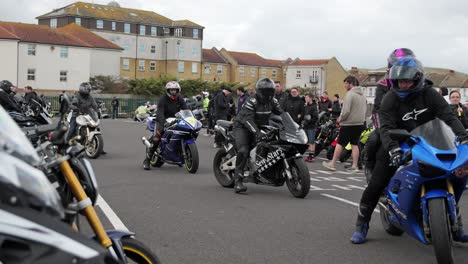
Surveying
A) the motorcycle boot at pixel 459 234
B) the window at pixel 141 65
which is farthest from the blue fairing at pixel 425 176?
the window at pixel 141 65

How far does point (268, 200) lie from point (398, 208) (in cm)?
354

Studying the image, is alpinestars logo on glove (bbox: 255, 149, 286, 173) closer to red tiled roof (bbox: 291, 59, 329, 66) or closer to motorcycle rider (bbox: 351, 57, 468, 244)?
motorcycle rider (bbox: 351, 57, 468, 244)

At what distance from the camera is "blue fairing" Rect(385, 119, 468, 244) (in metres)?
4.92

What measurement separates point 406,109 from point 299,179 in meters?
3.36

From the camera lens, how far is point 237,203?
8539 millimetres

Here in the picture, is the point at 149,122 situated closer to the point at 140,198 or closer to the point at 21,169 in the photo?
the point at 140,198

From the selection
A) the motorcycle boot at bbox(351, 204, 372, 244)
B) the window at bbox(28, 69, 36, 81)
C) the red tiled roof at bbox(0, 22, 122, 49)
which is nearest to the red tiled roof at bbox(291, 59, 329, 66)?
the red tiled roof at bbox(0, 22, 122, 49)

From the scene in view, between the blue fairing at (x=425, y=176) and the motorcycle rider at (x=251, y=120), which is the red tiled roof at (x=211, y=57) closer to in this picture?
the motorcycle rider at (x=251, y=120)

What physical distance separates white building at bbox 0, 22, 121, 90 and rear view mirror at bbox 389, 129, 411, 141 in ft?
236

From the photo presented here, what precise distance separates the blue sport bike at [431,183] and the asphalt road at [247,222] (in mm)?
569

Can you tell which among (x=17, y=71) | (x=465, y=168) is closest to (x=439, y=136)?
(x=465, y=168)

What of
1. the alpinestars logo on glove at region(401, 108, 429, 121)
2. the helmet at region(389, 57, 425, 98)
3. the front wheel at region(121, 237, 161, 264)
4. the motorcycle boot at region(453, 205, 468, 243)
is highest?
the helmet at region(389, 57, 425, 98)

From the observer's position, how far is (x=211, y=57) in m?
111

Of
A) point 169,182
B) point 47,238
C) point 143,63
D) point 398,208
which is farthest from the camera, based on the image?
point 143,63
